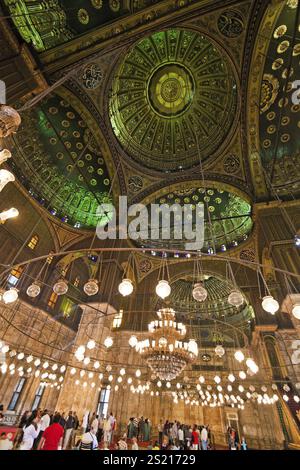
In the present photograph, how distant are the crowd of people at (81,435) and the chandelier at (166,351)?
1990 mm

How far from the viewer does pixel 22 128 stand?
1006 centimetres

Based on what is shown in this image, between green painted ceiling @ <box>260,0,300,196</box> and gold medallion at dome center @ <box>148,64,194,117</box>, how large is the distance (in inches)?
160

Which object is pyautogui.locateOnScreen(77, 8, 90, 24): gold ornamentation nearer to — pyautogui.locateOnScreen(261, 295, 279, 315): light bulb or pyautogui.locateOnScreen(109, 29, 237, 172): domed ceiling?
pyautogui.locateOnScreen(109, 29, 237, 172): domed ceiling

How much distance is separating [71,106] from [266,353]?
15.3 meters

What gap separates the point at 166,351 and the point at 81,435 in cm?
479

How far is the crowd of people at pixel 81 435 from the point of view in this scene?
432 cm

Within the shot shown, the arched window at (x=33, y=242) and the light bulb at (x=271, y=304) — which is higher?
the arched window at (x=33, y=242)

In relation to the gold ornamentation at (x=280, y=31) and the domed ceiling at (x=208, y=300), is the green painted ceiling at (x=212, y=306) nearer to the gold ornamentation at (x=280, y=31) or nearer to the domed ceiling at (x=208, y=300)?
the domed ceiling at (x=208, y=300)

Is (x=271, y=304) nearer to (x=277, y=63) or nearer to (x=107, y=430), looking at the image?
(x=107, y=430)

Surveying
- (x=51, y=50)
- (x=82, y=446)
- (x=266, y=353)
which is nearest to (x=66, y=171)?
(x=51, y=50)

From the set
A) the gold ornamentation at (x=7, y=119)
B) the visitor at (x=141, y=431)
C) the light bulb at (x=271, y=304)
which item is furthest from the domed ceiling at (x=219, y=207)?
the visitor at (x=141, y=431)

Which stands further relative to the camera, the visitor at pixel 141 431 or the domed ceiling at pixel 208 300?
the domed ceiling at pixel 208 300

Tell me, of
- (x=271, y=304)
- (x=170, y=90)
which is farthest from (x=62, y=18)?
(x=271, y=304)
